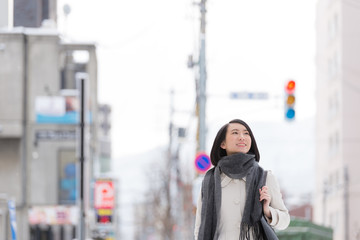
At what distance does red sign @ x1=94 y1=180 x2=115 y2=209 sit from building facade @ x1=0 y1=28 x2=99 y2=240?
45 centimetres

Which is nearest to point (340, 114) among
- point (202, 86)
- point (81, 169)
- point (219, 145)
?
point (202, 86)

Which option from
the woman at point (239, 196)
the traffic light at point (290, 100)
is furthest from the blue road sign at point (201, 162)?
the woman at point (239, 196)

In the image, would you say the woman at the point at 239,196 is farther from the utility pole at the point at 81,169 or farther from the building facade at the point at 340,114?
the building facade at the point at 340,114

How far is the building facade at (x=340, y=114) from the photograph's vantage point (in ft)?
203

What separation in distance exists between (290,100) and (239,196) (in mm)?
16541

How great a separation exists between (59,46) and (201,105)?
48.1 ft

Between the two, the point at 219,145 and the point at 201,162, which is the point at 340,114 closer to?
the point at 201,162

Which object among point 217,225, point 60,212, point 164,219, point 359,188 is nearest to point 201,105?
point 60,212

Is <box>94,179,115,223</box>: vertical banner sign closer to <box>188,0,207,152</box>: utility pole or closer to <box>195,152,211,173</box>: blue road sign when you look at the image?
<box>188,0,207,152</box>: utility pole

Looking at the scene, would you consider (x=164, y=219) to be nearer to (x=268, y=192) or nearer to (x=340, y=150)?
(x=340, y=150)

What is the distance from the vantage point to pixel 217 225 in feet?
19.2

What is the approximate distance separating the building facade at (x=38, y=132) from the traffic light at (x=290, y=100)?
49.6 ft

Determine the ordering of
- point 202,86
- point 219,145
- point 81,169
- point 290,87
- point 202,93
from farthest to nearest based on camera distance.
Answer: point 202,86
point 202,93
point 290,87
point 81,169
point 219,145

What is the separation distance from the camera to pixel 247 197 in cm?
577
